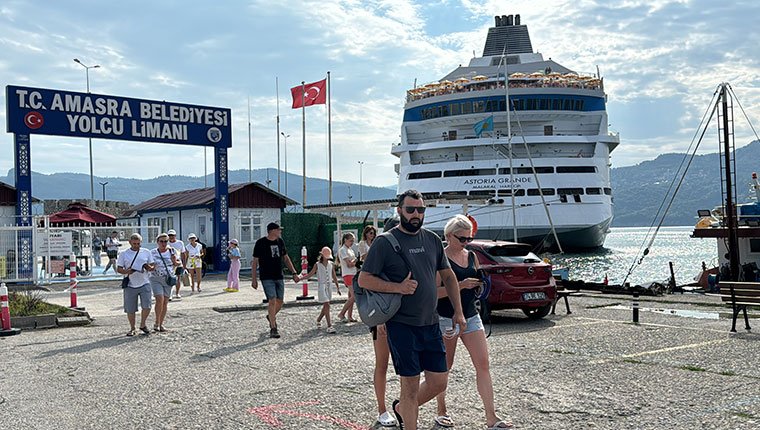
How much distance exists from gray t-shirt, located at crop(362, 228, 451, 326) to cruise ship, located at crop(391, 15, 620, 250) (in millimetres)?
40059

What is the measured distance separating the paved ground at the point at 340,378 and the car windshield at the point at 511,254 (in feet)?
3.39

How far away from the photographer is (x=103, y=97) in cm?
2552

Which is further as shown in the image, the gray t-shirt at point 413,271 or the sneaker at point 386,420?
the sneaker at point 386,420

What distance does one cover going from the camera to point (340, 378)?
23.8 feet

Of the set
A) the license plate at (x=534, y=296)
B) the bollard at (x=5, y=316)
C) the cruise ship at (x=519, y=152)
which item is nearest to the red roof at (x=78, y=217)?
the bollard at (x=5, y=316)

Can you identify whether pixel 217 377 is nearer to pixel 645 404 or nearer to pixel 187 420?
pixel 187 420

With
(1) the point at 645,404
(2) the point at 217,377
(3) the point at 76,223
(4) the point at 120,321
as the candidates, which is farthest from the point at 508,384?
(3) the point at 76,223

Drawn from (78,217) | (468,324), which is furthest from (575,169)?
(468,324)

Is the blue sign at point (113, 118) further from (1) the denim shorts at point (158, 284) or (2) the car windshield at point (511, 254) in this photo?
(2) the car windshield at point (511, 254)

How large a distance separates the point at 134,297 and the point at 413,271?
7325mm

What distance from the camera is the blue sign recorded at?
24000 millimetres

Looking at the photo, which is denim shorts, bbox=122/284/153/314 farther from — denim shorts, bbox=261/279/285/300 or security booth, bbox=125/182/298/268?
security booth, bbox=125/182/298/268

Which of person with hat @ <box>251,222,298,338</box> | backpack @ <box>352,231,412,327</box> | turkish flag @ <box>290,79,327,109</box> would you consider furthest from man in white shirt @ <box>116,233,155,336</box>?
turkish flag @ <box>290,79,327,109</box>

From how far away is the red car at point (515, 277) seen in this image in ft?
36.9
